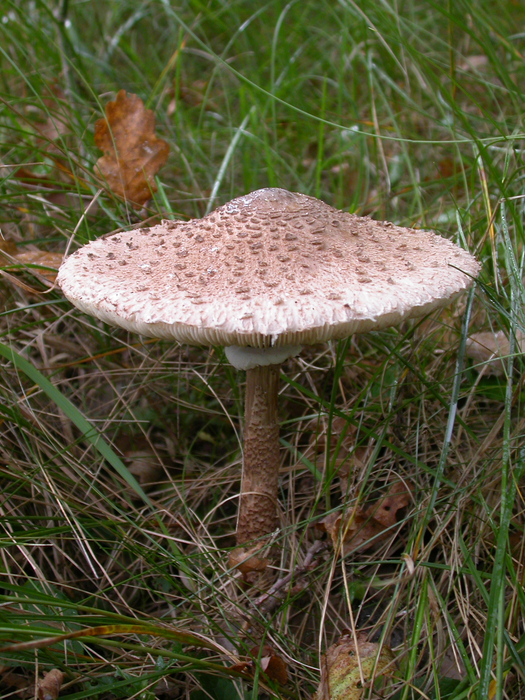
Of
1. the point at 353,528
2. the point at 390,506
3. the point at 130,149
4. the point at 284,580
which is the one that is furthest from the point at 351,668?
the point at 130,149

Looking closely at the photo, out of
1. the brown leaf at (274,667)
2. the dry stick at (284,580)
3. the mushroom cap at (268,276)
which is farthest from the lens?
the dry stick at (284,580)

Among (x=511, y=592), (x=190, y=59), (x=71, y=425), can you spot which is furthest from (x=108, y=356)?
(x=190, y=59)

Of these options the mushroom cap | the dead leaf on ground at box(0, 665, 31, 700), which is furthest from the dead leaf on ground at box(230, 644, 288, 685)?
the mushroom cap

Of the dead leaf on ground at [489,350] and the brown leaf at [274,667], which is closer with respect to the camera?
the brown leaf at [274,667]

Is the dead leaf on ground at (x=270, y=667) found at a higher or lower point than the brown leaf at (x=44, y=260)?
lower

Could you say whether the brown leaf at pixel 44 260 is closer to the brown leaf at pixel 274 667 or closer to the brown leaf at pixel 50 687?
the brown leaf at pixel 50 687

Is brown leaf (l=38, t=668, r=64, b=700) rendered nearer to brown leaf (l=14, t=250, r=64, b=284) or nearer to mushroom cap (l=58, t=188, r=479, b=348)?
mushroom cap (l=58, t=188, r=479, b=348)

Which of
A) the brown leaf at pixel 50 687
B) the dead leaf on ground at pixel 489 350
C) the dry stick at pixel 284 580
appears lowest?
the dry stick at pixel 284 580

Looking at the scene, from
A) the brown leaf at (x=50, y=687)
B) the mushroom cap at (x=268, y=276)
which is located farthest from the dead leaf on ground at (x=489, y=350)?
the brown leaf at (x=50, y=687)
